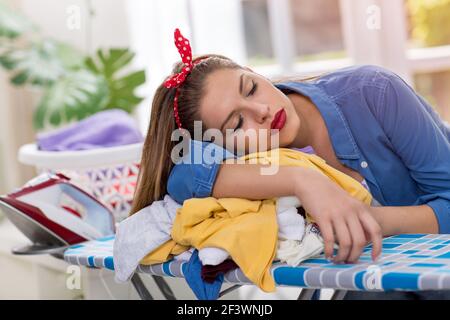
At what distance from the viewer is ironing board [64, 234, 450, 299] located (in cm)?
100

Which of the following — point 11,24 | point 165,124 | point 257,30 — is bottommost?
point 165,124

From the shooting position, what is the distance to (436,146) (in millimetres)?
1303

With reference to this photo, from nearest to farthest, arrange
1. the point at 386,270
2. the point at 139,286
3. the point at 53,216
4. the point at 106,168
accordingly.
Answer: the point at 386,270 < the point at 139,286 < the point at 53,216 < the point at 106,168

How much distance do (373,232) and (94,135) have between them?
1246mm

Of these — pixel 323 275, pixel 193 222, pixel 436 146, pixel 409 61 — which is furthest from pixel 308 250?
pixel 409 61

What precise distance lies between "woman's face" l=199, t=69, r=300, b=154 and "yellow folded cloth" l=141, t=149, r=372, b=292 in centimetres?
4

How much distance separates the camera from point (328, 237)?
1.10 metres

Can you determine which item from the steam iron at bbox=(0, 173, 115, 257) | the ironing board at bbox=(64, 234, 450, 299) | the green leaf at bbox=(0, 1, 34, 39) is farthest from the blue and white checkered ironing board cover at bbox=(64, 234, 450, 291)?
the green leaf at bbox=(0, 1, 34, 39)

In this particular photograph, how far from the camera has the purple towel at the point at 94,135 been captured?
7.02 ft

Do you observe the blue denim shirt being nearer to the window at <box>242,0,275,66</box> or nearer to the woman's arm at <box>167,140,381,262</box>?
the woman's arm at <box>167,140,381,262</box>

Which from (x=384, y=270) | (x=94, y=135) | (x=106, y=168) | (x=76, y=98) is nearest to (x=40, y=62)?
(x=76, y=98)

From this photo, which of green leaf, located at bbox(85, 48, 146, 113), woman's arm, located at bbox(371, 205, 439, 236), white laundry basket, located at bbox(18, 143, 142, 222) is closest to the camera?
woman's arm, located at bbox(371, 205, 439, 236)

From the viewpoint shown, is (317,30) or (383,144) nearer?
(383,144)

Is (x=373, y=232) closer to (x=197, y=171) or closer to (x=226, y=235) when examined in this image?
(x=226, y=235)
